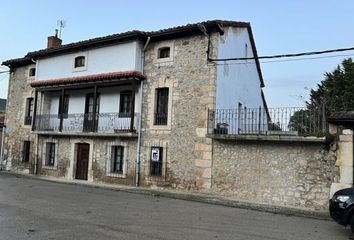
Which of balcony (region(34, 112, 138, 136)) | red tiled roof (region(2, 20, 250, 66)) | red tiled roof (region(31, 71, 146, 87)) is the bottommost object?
balcony (region(34, 112, 138, 136))

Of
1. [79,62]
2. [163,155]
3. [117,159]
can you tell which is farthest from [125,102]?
[163,155]

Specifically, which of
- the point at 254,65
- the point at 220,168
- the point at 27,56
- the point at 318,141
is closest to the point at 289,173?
the point at 318,141

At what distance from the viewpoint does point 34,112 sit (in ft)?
71.9

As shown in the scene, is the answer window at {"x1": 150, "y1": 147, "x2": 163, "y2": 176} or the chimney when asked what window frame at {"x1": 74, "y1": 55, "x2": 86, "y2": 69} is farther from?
window at {"x1": 150, "y1": 147, "x2": 163, "y2": 176}

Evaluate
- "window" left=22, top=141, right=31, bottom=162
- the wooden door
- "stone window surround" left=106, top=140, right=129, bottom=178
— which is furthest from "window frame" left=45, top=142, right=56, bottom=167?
"stone window surround" left=106, top=140, right=129, bottom=178

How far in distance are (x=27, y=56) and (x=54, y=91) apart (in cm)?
298

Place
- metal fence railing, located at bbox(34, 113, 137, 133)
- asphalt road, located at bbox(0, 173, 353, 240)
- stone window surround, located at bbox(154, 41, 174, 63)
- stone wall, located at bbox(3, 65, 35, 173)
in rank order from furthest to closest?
stone wall, located at bbox(3, 65, 35, 173) < metal fence railing, located at bbox(34, 113, 137, 133) < stone window surround, located at bbox(154, 41, 174, 63) < asphalt road, located at bbox(0, 173, 353, 240)

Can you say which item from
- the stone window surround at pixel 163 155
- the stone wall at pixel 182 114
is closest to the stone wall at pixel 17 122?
the stone window surround at pixel 163 155

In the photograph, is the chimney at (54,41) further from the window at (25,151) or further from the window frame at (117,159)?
the window frame at (117,159)

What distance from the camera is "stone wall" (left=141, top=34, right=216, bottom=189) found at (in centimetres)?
1573

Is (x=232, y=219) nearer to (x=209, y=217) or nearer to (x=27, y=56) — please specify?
(x=209, y=217)

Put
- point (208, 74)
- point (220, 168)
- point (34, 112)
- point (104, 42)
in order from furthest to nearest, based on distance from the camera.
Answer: point (34, 112), point (104, 42), point (208, 74), point (220, 168)

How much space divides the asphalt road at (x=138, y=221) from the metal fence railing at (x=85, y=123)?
229 inches

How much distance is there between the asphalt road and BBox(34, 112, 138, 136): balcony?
5.54 meters
